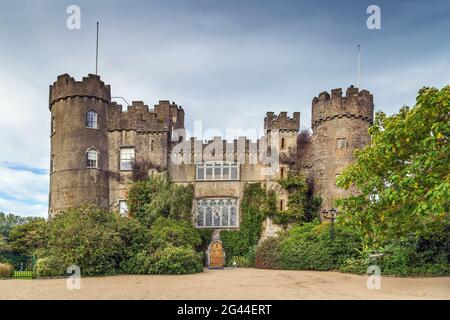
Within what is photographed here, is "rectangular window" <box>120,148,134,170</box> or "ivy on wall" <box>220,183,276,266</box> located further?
"rectangular window" <box>120,148,134,170</box>

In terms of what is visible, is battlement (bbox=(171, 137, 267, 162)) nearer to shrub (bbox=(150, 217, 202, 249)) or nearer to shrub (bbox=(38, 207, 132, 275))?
shrub (bbox=(150, 217, 202, 249))

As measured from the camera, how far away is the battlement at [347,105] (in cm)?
3066

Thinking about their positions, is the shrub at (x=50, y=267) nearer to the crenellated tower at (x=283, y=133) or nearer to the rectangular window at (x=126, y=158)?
the rectangular window at (x=126, y=158)

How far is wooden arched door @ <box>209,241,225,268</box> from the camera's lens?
30516 mm

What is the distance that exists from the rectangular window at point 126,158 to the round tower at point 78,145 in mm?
1198

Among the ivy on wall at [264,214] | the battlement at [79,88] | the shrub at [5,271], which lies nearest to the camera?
the shrub at [5,271]

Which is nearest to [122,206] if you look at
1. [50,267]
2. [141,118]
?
[141,118]

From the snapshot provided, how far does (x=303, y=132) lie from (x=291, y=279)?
1755 cm

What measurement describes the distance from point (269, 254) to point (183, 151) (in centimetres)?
1096

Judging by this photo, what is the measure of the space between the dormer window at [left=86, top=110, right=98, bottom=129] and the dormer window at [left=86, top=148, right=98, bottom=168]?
1.79 meters

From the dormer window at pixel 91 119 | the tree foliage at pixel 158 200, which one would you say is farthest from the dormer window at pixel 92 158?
the tree foliage at pixel 158 200

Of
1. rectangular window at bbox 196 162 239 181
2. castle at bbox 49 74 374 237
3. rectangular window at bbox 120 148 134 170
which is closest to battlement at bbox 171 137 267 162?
castle at bbox 49 74 374 237
